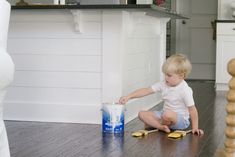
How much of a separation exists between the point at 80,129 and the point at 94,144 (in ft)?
1.81

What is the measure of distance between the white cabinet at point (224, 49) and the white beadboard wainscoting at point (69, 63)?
297 centimetres

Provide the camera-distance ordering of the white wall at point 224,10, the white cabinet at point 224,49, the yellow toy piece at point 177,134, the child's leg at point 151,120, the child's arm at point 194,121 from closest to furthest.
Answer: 1. the yellow toy piece at point 177,134
2. the child's arm at point 194,121
3. the child's leg at point 151,120
4. the white cabinet at point 224,49
5. the white wall at point 224,10

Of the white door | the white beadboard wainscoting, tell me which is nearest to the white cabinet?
the white door

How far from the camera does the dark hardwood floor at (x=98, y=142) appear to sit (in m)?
3.12

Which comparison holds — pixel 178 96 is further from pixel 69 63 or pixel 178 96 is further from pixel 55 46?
pixel 55 46

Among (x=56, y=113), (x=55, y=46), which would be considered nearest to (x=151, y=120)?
(x=56, y=113)

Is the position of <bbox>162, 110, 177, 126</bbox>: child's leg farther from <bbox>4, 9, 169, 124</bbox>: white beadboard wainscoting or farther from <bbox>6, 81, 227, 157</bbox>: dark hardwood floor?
<bbox>4, 9, 169, 124</bbox>: white beadboard wainscoting

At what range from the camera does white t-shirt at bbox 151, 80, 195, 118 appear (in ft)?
12.4

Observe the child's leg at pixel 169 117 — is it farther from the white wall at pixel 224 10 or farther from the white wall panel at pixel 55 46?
the white wall at pixel 224 10

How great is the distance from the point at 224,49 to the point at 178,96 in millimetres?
3476

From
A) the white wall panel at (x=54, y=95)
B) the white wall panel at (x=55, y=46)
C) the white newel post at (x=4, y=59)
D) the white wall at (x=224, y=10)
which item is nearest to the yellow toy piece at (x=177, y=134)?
the white wall panel at (x=54, y=95)

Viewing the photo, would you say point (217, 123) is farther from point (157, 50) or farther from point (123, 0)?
point (123, 0)

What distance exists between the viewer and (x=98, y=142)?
343 centimetres

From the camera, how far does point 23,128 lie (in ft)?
12.9
